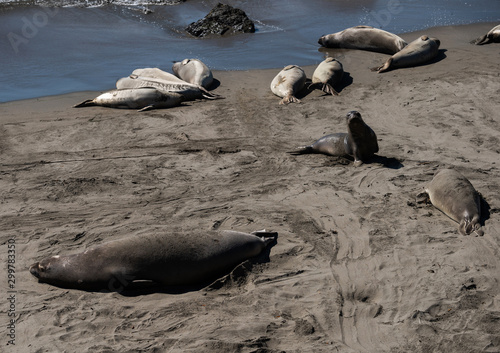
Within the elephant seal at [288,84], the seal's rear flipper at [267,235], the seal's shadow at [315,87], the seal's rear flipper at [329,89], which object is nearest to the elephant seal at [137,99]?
the elephant seal at [288,84]

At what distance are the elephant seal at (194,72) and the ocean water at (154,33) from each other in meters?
0.55

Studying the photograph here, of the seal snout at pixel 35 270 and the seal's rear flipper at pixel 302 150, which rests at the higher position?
the seal's rear flipper at pixel 302 150

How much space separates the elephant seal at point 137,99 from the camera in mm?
9156

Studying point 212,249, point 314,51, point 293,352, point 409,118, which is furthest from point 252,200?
point 314,51

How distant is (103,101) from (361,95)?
13.4 ft

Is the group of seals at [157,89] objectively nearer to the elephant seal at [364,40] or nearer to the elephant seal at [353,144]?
the elephant seal at [353,144]

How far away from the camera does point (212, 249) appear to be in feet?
16.4

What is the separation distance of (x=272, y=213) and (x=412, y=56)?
6210 mm

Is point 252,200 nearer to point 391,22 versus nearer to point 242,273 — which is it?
point 242,273

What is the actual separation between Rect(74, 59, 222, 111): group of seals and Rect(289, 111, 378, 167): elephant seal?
2782mm

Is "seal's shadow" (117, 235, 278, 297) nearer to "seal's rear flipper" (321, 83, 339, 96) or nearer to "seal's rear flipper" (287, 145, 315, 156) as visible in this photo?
"seal's rear flipper" (287, 145, 315, 156)

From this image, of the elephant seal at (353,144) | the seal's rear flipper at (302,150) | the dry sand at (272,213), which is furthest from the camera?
the seal's rear flipper at (302,150)

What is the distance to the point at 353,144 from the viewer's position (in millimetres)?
7055

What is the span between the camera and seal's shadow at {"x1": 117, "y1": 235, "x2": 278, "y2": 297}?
4734 mm
